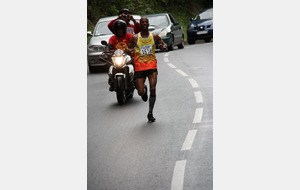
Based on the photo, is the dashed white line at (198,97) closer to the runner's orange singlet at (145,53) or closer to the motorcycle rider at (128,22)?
the runner's orange singlet at (145,53)

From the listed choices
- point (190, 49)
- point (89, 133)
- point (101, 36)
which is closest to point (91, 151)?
point (89, 133)

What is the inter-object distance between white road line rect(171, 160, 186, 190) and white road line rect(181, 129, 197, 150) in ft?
0.60

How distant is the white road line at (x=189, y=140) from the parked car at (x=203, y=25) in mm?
726

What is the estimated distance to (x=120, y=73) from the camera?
9.68 meters

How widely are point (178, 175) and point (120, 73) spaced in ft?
3.47

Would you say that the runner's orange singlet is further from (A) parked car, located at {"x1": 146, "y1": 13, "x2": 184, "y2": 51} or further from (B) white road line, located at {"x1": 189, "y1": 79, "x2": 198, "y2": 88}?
(B) white road line, located at {"x1": 189, "y1": 79, "x2": 198, "y2": 88}

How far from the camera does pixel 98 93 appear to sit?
31.7 ft

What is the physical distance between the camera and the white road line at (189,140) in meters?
9.33

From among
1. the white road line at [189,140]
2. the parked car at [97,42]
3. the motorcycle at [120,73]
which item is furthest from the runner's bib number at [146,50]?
the white road line at [189,140]

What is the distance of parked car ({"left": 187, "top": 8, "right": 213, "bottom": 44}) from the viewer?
31.6ft

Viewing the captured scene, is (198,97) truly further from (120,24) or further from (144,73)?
(120,24)

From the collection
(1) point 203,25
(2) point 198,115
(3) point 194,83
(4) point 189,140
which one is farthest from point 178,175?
(1) point 203,25
